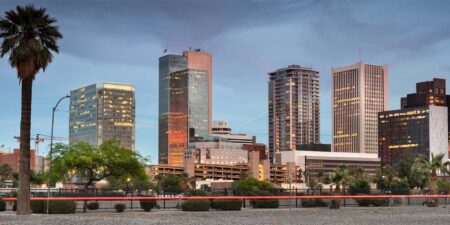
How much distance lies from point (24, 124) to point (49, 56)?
5.41 m

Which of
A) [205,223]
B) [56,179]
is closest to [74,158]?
[56,179]

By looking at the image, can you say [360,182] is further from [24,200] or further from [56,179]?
[24,200]

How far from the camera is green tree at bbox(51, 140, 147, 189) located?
7444cm

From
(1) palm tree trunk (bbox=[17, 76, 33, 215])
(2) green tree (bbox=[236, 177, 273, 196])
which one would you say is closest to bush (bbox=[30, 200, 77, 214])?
(1) palm tree trunk (bbox=[17, 76, 33, 215])

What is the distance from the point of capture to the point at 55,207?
5806 cm

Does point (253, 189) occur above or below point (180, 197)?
below

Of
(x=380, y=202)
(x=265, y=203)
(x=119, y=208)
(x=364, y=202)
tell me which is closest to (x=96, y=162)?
(x=119, y=208)

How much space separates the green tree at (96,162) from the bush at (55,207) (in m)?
13.5

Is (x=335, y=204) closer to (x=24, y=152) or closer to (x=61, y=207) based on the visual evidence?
(x=61, y=207)

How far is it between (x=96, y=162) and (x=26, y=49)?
1002 inches

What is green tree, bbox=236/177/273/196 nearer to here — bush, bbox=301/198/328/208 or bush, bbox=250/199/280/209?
bush, bbox=301/198/328/208

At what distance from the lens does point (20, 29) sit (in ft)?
171

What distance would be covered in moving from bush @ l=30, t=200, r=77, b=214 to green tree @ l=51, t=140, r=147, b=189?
1349 cm

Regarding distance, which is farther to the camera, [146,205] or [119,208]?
[146,205]
